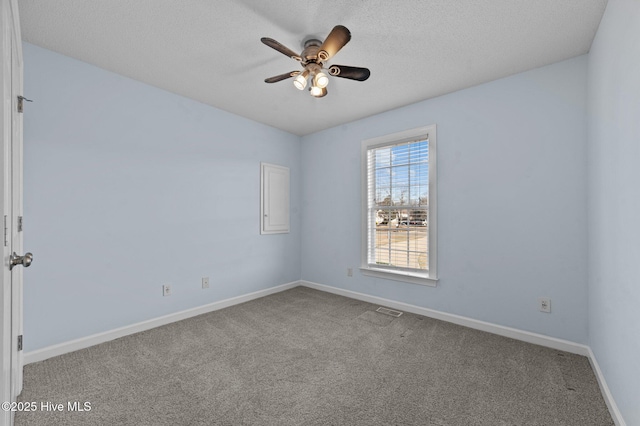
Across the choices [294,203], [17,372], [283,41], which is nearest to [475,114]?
[283,41]

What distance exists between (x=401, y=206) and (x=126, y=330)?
11.1ft

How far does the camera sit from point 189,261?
3.33m

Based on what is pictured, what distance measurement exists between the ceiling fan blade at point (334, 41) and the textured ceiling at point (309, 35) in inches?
9.2

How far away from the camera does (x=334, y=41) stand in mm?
1901

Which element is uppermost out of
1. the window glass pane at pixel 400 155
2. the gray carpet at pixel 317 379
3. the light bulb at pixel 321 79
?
the light bulb at pixel 321 79

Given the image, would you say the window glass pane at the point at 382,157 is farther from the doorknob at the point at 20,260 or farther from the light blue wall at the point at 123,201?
the doorknob at the point at 20,260

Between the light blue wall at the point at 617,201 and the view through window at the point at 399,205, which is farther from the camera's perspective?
the view through window at the point at 399,205

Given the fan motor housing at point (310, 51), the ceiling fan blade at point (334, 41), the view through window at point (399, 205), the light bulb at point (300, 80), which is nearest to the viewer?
the ceiling fan blade at point (334, 41)

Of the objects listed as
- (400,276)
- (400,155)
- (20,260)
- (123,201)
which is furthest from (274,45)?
(400,276)

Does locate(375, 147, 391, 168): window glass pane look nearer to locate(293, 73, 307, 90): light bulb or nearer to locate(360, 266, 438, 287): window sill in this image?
locate(360, 266, 438, 287): window sill

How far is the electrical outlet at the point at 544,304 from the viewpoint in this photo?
102 inches

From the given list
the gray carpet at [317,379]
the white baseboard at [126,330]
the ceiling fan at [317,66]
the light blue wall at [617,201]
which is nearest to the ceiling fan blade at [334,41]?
the ceiling fan at [317,66]

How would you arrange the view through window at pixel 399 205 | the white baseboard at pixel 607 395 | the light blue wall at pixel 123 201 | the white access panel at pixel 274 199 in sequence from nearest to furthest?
the white baseboard at pixel 607 395, the light blue wall at pixel 123 201, the view through window at pixel 399 205, the white access panel at pixel 274 199

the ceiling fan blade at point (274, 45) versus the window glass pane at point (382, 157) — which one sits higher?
the ceiling fan blade at point (274, 45)
